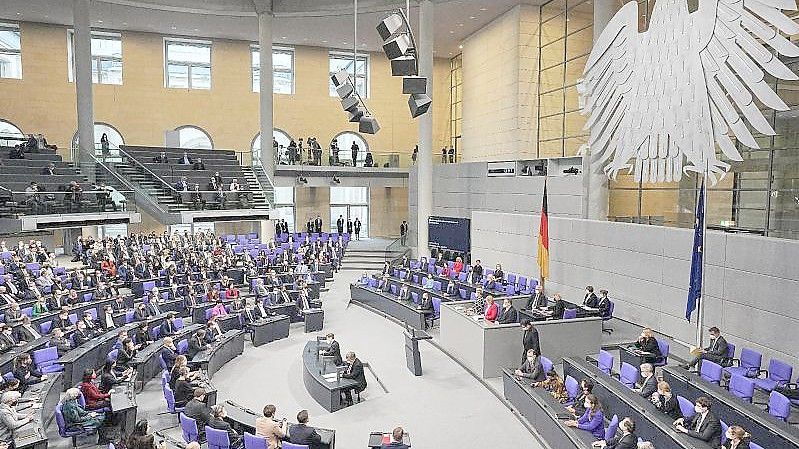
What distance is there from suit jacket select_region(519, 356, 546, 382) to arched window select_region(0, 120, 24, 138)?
28.9 meters

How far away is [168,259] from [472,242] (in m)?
11.0

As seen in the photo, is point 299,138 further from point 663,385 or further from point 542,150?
point 663,385

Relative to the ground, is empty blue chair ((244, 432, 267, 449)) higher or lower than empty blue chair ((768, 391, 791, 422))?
lower

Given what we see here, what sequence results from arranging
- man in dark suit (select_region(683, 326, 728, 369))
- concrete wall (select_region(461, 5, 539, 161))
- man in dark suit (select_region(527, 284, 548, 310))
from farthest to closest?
concrete wall (select_region(461, 5, 539, 161)), man in dark suit (select_region(527, 284, 548, 310)), man in dark suit (select_region(683, 326, 728, 369))

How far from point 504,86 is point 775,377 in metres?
17.3

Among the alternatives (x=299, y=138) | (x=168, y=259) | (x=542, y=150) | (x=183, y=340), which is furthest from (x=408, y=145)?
(x=183, y=340)

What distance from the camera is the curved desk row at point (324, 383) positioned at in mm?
9727

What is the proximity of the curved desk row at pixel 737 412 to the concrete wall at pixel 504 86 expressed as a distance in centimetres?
1526

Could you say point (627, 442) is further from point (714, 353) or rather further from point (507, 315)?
point (507, 315)

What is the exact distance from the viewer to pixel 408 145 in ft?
120

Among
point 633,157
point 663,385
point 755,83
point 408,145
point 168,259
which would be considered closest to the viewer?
point 663,385

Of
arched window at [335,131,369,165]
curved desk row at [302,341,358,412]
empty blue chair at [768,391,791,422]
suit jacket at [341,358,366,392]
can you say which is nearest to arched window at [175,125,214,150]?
arched window at [335,131,369,165]

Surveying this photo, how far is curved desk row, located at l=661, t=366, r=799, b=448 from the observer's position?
6566mm

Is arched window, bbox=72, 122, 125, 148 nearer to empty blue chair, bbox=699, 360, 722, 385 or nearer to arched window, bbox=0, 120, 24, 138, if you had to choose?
arched window, bbox=0, 120, 24, 138
